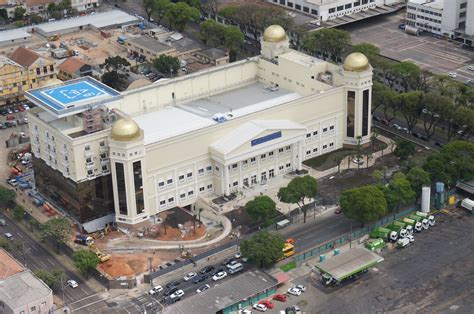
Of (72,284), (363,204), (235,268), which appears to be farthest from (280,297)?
(72,284)

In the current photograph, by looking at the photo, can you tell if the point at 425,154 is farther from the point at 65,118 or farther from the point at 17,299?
the point at 17,299

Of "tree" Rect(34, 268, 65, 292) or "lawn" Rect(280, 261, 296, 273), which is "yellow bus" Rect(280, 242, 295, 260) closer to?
"lawn" Rect(280, 261, 296, 273)

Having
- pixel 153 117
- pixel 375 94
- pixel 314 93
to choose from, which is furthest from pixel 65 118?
pixel 375 94

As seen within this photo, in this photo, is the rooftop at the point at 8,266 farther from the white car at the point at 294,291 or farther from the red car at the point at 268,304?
the white car at the point at 294,291

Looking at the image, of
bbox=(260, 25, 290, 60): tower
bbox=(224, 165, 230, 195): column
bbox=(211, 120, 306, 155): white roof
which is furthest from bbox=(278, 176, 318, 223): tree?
bbox=(260, 25, 290, 60): tower

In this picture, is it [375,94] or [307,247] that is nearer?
[307,247]

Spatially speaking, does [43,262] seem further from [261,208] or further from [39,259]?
[261,208]
